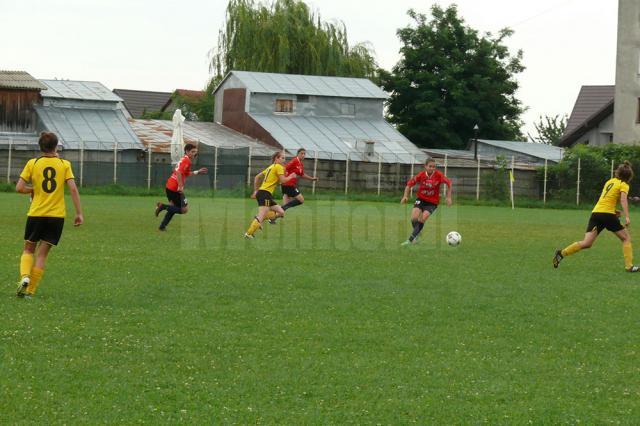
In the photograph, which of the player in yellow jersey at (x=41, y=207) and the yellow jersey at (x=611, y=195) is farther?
the yellow jersey at (x=611, y=195)

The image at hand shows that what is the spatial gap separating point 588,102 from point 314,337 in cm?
6628

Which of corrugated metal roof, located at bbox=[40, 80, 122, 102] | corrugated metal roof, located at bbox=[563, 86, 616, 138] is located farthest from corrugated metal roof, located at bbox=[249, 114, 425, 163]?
corrugated metal roof, located at bbox=[563, 86, 616, 138]

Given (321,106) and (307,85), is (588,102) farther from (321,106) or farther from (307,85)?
(307,85)

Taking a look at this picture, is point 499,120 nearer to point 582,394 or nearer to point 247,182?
point 247,182

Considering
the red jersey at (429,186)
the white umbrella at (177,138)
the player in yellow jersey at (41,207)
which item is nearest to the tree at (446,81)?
the white umbrella at (177,138)

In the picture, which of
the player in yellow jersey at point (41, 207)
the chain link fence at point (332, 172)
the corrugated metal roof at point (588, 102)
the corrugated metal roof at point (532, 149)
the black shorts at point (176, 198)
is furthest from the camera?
the corrugated metal roof at point (588, 102)

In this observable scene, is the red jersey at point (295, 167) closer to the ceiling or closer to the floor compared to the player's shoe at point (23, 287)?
closer to the ceiling

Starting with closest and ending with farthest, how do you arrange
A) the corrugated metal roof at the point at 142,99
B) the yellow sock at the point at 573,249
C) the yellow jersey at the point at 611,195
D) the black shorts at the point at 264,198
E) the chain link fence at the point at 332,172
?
1. the yellow jersey at the point at 611,195
2. the yellow sock at the point at 573,249
3. the black shorts at the point at 264,198
4. the chain link fence at the point at 332,172
5. the corrugated metal roof at the point at 142,99

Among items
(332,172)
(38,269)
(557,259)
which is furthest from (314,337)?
(332,172)

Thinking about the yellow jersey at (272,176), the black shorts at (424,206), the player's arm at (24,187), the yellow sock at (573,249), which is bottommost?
the yellow sock at (573,249)

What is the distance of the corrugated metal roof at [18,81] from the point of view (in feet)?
169

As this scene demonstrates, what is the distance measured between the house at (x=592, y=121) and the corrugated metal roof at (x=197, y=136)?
20244mm

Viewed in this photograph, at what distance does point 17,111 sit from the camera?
51219 millimetres

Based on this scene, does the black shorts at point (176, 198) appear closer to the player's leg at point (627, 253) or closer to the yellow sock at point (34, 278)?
the player's leg at point (627, 253)
